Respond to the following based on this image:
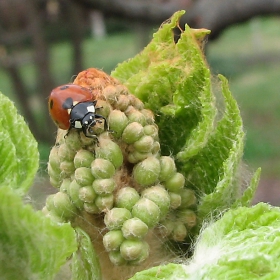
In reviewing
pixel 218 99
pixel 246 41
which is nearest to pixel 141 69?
pixel 218 99

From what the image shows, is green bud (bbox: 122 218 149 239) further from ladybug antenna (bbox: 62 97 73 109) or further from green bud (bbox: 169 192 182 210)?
ladybug antenna (bbox: 62 97 73 109)

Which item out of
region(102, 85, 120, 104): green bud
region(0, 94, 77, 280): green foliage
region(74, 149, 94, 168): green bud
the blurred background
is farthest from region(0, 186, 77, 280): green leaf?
the blurred background

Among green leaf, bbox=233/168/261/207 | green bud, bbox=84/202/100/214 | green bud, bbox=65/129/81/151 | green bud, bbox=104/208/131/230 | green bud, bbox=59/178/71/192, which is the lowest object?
green leaf, bbox=233/168/261/207

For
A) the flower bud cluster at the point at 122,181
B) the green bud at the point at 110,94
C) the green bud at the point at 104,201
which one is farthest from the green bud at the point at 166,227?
the green bud at the point at 110,94

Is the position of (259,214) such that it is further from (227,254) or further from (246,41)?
(246,41)

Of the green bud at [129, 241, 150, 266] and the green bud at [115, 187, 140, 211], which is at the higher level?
the green bud at [115, 187, 140, 211]

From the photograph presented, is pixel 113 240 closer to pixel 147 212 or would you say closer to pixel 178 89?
pixel 147 212
